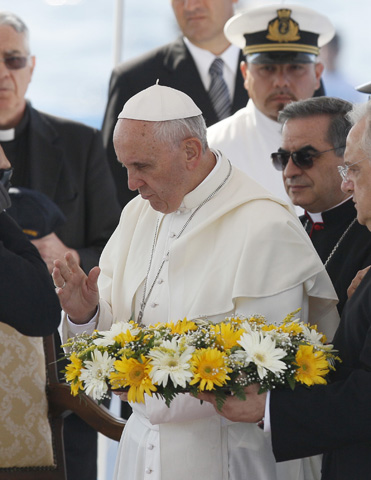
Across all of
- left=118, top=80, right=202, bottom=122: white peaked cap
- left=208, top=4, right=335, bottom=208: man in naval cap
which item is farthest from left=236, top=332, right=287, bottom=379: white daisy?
left=208, top=4, right=335, bottom=208: man in naval cap

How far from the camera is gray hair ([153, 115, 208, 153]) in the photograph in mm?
3215

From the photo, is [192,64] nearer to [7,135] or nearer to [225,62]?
[225,62]

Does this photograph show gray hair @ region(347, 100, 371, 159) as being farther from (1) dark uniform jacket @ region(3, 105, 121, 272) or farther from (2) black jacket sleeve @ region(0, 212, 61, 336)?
(1) dark uniform jacket @ region(3, 105, 121, 272)

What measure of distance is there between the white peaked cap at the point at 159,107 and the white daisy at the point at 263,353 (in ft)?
3.04

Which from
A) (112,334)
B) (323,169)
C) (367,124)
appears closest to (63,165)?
(323,169)

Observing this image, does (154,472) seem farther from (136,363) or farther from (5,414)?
(5,414)

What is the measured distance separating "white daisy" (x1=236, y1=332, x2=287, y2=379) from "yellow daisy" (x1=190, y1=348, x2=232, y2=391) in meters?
0.08

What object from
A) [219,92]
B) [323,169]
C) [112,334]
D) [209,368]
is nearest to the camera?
[209,368]

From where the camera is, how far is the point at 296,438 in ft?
9.00

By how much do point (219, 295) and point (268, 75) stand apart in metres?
2.20

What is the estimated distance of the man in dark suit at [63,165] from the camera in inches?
190

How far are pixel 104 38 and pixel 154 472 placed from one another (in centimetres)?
455

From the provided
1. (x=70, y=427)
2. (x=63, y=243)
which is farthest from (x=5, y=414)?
(x=63, y=243)

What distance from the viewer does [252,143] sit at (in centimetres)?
519
